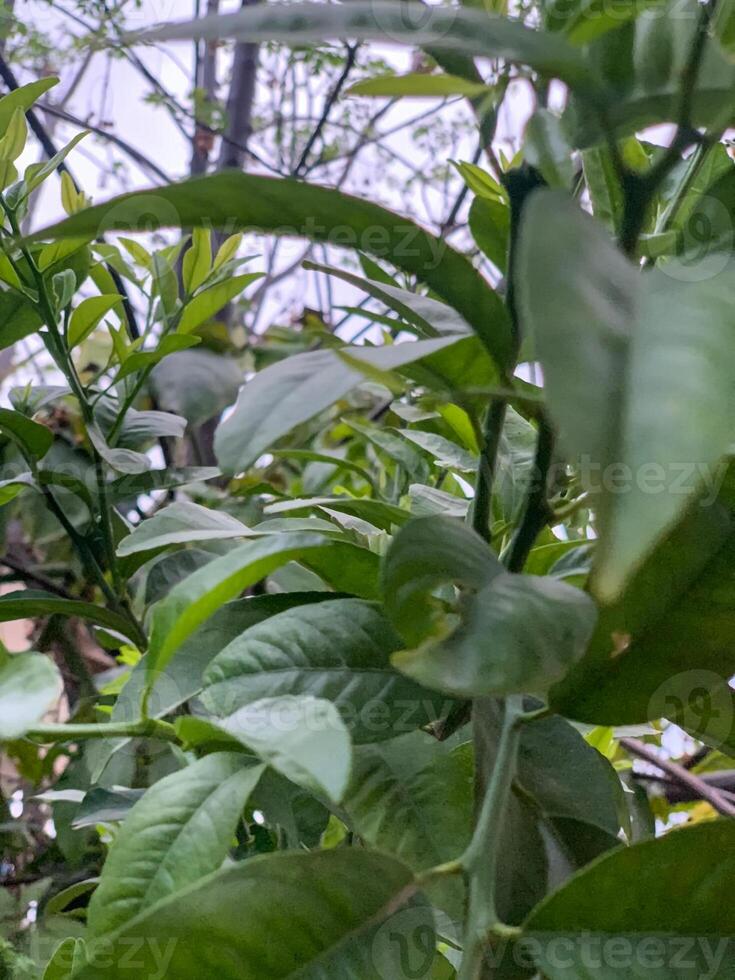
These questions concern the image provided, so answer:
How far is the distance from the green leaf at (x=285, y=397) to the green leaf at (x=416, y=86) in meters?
0.06

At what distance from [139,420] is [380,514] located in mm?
236

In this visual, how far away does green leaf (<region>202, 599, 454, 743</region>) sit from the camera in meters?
0.22

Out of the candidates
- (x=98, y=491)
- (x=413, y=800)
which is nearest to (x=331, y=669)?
(x=413, y=800)

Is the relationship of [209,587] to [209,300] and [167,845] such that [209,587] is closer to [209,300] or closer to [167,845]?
[167,845]

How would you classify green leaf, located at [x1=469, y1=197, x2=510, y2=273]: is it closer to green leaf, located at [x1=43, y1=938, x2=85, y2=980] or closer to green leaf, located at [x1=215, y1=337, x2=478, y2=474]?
green leaf, located at [x1=215, y1=337, x2=478, y2=474]

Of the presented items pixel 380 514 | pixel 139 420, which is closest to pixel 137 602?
pixel 139 420

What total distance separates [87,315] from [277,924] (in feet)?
1.04

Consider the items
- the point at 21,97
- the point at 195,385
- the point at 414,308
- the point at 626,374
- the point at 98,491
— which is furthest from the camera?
the point at 195,385

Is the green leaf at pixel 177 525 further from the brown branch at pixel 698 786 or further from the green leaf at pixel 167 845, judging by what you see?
the brown branch at pixel 698 786

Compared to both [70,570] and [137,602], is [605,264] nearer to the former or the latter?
[137,602]

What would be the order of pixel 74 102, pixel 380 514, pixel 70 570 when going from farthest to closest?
pixel 74 102, pixel 70 570, pixel 380 514

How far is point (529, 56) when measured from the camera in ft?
0.53

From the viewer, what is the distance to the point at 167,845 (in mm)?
210

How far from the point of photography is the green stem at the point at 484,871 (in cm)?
19
